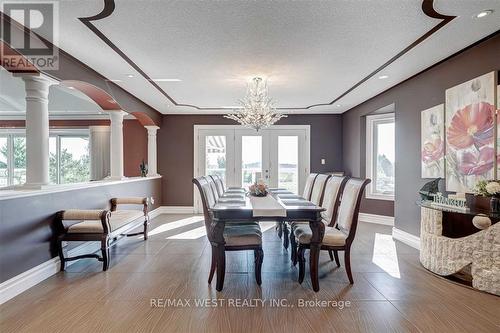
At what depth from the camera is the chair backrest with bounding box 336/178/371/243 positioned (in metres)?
2.58

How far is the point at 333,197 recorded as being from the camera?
303cm

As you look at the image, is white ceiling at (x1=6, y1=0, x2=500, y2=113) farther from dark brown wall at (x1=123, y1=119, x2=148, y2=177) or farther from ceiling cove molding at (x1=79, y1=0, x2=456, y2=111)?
dark brown wall at (x1=123, y1=119, x2=148, y2=177)

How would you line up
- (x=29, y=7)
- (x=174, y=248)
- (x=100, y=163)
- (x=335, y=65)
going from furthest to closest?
1. (x=100, y=163)
2. (x=174, y=248)
3. (x=335, y=65)
4. (x=29, y=7)

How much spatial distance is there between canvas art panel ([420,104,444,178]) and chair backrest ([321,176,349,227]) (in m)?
1.48

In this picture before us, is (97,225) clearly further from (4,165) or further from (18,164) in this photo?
(4,165)

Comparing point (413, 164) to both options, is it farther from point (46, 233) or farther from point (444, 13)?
point (46, 233)

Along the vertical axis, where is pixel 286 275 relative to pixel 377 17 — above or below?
below

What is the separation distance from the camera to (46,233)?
9.32 ft

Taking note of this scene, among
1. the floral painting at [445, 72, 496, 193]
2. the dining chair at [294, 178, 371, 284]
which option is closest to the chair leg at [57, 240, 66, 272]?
the dining chair at [294, 178, 371, 284]

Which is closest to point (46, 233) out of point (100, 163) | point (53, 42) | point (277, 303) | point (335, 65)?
point (53, 42)

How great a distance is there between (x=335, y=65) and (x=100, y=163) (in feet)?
21.4

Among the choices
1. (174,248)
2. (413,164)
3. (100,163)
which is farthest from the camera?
(100,163)

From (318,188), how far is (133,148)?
5.20 m

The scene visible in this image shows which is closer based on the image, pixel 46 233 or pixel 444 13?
pixel 444 13
